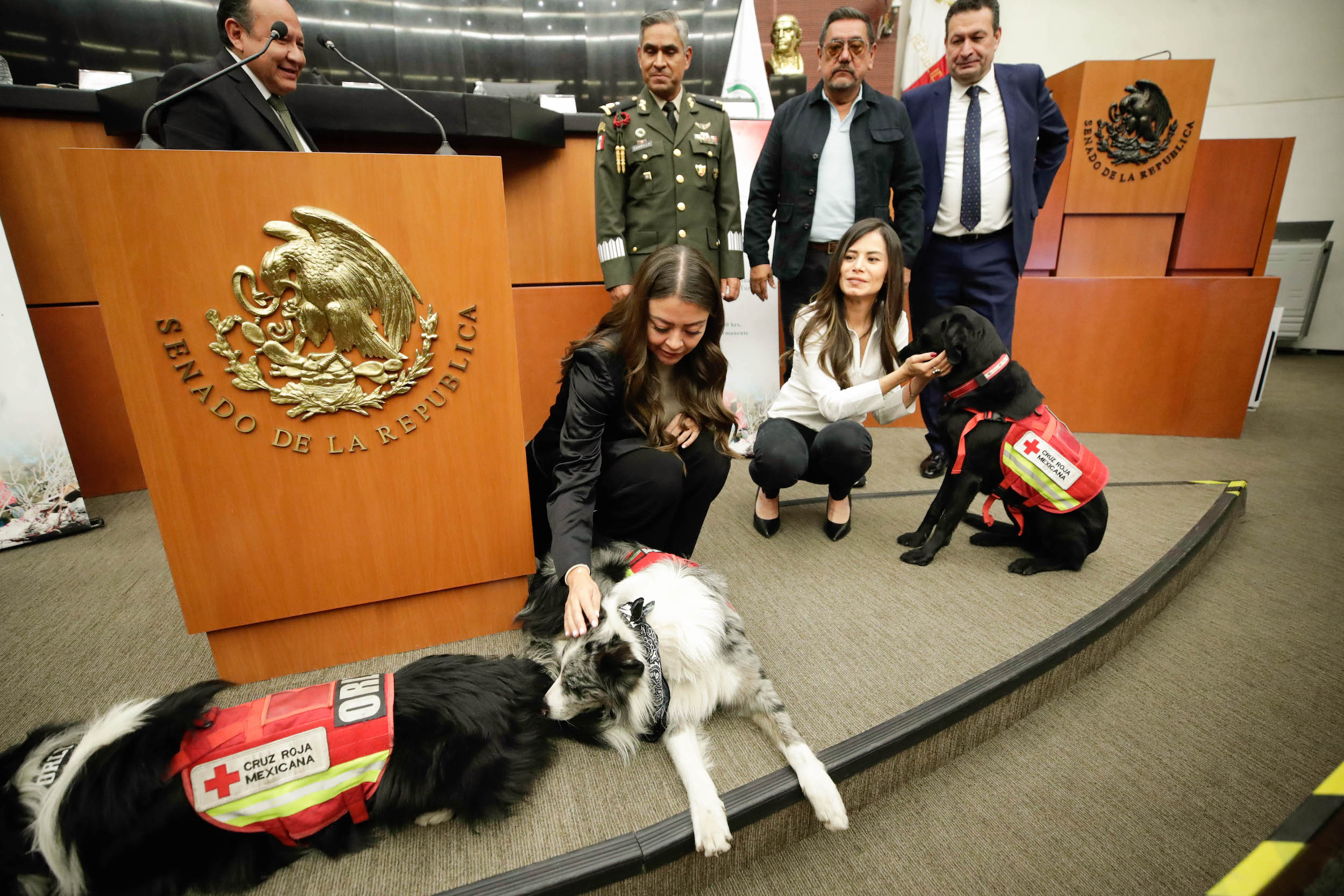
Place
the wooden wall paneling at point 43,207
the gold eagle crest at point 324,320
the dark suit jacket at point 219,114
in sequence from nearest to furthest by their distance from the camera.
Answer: the gold eagle crest at point 324,320
the dark suit jacket at point 219,114
the wooden wall paneling at point 43,207

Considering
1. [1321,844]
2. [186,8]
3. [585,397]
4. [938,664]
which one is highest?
[186,8]

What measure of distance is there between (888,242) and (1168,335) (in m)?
2.32

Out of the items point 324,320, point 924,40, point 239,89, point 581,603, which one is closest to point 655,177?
point 239,89

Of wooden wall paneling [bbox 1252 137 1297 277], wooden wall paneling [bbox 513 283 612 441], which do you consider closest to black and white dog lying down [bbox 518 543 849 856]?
wooden wall paneling [bbox 513 283 612 441]

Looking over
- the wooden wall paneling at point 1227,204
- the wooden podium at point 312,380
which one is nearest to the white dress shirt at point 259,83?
the wooden podium at point 312,380

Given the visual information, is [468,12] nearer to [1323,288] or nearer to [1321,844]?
[1321,844]

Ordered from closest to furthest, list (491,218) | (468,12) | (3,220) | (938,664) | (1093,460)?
(491,218) → (938,664) → (1093,460) → (3,220) → (468,12)

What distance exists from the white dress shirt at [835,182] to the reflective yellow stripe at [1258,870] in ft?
7.36

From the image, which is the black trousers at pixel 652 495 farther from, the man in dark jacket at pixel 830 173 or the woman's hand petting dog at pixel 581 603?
the man in dark jacket at pixel 830 173

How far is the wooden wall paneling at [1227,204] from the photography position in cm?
330

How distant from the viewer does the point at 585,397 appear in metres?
1.46

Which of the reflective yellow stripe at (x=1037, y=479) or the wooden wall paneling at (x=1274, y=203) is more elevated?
the wooden wall paneling at (x=1274, y=203)

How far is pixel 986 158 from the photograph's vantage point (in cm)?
251

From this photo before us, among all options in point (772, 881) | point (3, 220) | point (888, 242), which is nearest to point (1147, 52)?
point (888, 242)
